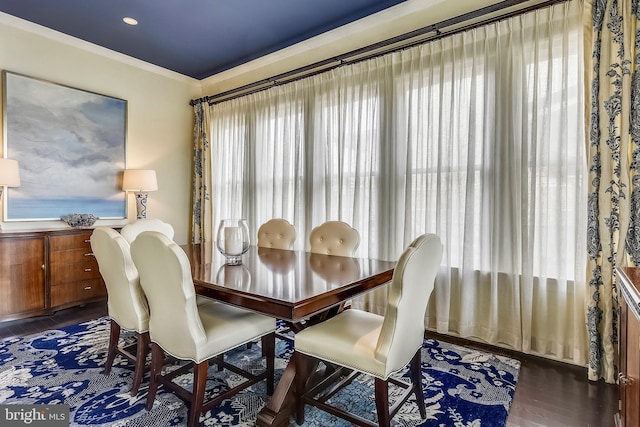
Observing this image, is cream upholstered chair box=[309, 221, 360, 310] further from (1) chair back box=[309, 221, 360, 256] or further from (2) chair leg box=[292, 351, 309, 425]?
(2) chair leg box=[292, 351, 309, 425]

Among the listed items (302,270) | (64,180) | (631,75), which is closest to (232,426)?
(302,270)

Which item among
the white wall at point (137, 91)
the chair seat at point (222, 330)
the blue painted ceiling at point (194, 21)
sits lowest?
the chair seat at point (222, 330)

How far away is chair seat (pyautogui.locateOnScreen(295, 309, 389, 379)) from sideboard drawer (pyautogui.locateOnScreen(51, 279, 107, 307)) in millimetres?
3040

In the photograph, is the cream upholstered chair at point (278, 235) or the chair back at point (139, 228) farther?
the cream upholstered chair at point (278, 235)

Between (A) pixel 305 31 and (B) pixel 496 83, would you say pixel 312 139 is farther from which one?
(B) pixel 496 83

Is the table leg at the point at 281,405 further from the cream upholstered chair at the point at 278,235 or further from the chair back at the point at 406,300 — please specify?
the cream upholstered chair at the point at 278,235

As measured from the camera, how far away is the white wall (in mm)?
3510

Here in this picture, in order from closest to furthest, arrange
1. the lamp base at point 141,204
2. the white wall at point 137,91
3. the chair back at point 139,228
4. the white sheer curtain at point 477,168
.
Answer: the white sheer curtain at point 477,168
the chair back at point 139,228
the white wall at point 137,91
the lamp base at point 141,204

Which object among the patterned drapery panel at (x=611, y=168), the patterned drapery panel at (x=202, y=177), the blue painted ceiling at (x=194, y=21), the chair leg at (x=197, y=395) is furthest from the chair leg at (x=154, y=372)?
the patterned drapery panel at (x=202, y=177)

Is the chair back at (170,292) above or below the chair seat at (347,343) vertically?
above

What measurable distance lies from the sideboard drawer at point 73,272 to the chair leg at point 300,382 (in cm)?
300

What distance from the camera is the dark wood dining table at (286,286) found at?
1467 mm

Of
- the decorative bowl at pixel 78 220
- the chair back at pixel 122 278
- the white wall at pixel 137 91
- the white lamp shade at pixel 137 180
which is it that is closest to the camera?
the chair back at pixel 122 278

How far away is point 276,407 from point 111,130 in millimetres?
3933
